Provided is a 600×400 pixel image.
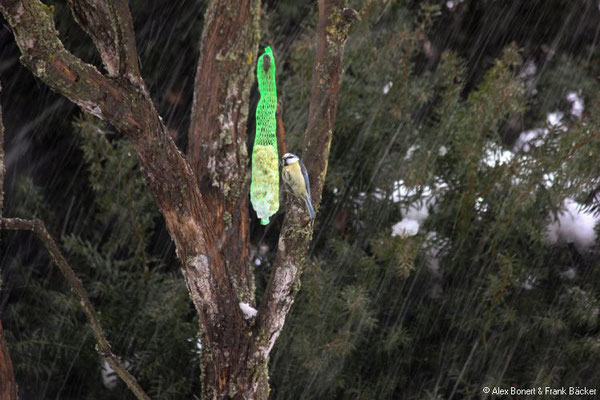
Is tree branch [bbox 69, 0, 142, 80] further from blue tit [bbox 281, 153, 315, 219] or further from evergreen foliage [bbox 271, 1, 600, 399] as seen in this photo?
evergreen foliage [bbox 271, 1, 600, 399]

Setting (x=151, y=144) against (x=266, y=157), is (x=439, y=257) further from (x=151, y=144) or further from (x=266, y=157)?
(x=151, y=144)

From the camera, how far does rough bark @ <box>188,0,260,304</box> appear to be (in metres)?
1.41

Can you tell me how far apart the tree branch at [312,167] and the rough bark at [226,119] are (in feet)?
0.34

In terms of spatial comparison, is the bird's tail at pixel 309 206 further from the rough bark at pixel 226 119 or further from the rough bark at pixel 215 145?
the rough bark at pixel 226 119

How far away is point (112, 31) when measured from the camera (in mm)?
1115

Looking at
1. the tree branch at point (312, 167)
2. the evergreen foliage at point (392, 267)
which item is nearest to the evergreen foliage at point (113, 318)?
the evergreen foliage at point (392, 267)

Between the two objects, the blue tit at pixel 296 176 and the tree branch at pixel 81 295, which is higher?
the blue tit at pixel 296 176

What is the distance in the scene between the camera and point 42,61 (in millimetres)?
999

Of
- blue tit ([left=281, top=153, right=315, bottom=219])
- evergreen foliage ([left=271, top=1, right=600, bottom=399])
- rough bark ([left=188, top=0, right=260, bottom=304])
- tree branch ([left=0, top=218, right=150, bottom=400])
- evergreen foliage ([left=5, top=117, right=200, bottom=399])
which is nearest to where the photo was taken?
blue tit ([left=281, top=153, right=315, bottom=219])

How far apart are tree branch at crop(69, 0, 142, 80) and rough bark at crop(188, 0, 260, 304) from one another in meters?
0.31

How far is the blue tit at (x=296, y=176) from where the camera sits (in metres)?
1.13

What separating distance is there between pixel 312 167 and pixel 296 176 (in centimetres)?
19

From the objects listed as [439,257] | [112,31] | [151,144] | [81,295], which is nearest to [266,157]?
[151,144]

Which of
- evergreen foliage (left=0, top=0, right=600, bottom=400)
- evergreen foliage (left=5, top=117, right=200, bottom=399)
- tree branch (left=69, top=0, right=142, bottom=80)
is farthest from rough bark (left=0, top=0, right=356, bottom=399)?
evergreen foliage (left=5, top=117, right=200, bottom=399)
